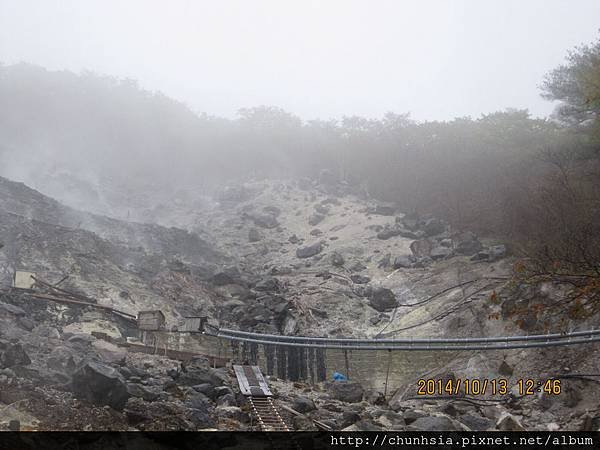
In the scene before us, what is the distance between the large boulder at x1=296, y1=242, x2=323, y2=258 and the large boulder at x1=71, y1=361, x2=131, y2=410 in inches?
682

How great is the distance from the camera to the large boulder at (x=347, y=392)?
1149 cm

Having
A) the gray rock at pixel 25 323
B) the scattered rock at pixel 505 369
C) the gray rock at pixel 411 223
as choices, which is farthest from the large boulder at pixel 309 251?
the gray rock at pixel 25 323

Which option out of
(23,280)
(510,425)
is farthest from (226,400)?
(23,280)

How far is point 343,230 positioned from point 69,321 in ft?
49.4

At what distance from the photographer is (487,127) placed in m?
31.3

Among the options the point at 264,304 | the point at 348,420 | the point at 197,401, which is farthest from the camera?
the point at 264,304

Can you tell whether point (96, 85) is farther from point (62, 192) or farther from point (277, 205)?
point (277, 205)

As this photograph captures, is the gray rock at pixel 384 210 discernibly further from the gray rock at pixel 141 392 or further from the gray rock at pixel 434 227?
the gray rock at pixel 141 392

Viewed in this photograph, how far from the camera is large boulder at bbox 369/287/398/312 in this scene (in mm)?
19156

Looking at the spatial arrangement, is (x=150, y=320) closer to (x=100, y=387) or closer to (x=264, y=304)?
(x=264, y=304)

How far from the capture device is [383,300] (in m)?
19.3
